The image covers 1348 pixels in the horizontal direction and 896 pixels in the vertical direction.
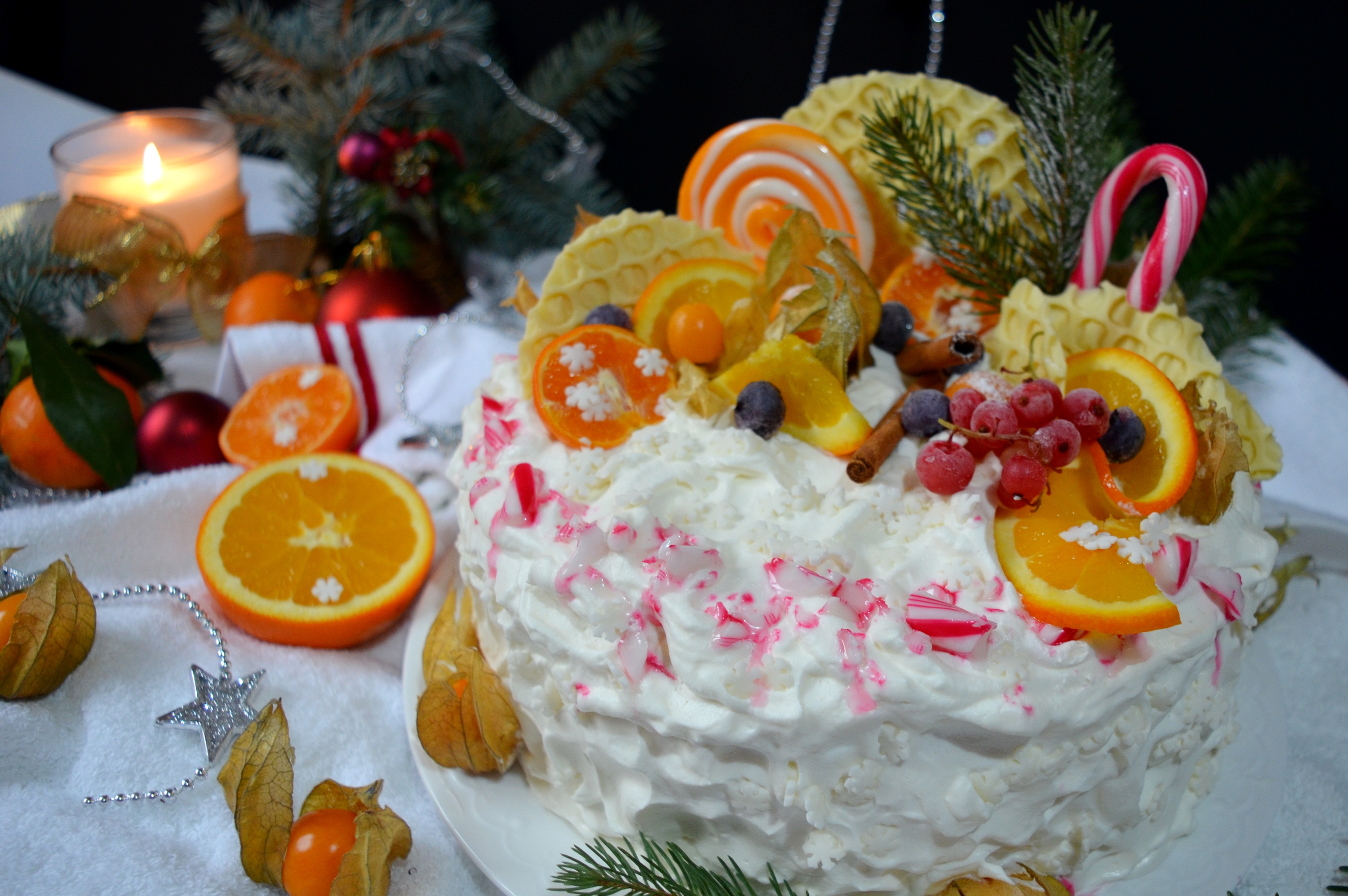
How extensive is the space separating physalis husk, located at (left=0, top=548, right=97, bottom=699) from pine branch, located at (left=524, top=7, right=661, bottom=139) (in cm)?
174

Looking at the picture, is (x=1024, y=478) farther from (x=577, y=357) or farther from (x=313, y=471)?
(x=313, y=471)

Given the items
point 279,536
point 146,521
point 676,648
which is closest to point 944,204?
point 676,648

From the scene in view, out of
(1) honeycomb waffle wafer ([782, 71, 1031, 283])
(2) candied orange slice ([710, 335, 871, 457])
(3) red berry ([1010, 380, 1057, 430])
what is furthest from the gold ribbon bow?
(3) red berry ([1010, 380, 1057, 430])

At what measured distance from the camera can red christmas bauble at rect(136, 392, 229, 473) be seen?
2090 mm

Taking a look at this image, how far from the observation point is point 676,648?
1.26m

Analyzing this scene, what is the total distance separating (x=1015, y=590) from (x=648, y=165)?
8.33ft

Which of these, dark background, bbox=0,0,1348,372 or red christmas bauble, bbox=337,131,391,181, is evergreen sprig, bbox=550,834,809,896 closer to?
red christmas bauble, bbox=337,131,391,181

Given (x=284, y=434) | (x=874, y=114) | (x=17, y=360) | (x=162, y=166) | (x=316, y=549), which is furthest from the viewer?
(x=162, y=166)

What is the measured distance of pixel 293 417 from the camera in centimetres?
219

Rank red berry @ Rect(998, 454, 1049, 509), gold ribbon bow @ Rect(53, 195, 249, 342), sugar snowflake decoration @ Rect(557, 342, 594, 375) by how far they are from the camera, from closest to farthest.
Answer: red berry @ Rect(998, 454, 1049, 509)
sugar snowflake decoration @ Rect(557, 342, 594, 375)
gold ribbon bow @ Rect(53, 195, 249, 342)

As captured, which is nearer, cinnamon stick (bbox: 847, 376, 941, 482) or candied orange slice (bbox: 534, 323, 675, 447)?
cinnamon stick (bbox: 847, 376, 941, 482)

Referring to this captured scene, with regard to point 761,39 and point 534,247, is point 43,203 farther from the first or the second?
point 761,39

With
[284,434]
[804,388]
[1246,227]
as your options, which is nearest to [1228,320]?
[1246,227]

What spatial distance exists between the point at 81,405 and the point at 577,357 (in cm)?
110
